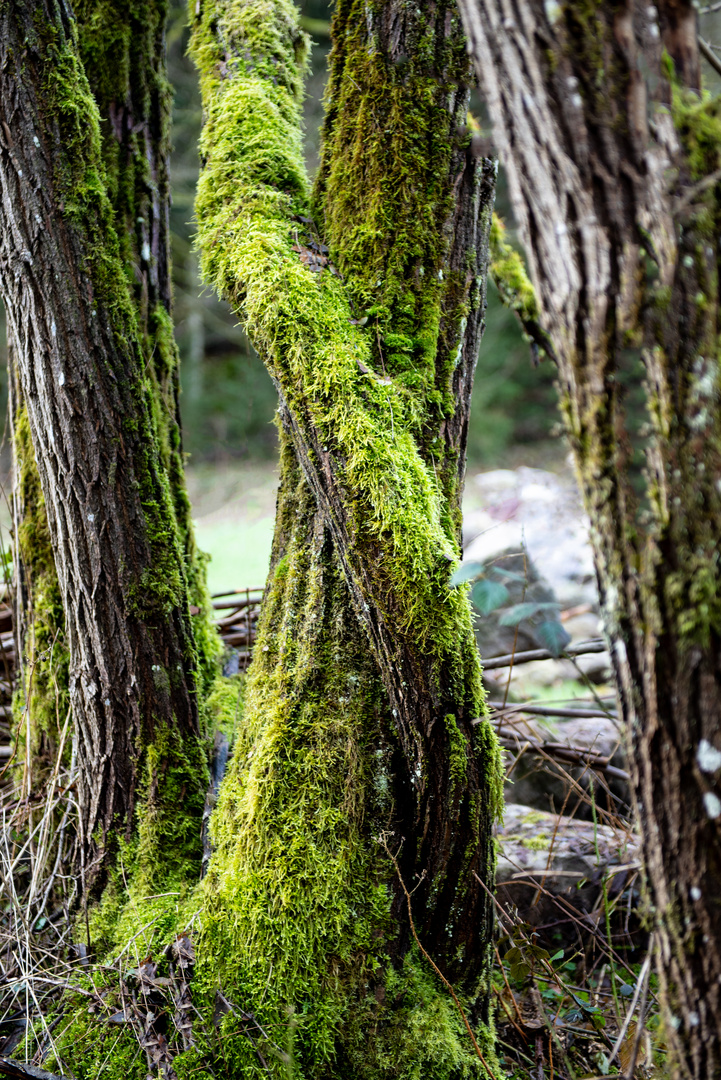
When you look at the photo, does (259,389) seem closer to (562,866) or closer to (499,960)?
(562,866)

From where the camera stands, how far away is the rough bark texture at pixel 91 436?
6.66ft

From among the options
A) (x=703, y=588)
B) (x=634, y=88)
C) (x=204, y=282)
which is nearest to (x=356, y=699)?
(x=703, y=588)

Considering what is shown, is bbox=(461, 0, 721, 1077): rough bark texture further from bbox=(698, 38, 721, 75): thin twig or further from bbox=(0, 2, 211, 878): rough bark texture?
bbox=(0, 2, 211, 878): rough bark texture

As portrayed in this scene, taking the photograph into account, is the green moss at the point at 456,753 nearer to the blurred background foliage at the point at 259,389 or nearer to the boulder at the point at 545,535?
the boulder at the point at 545,535

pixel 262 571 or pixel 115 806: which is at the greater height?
pixel 262 571

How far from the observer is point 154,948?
1.94 meters

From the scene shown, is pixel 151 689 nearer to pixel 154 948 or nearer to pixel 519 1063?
pixel 154 948

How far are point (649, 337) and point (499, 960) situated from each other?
1.96 meters

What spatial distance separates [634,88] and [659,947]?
4.41 feet

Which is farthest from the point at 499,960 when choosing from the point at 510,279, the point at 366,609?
the point at 510,279

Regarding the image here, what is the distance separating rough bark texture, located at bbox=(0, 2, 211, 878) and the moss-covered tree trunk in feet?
1.18

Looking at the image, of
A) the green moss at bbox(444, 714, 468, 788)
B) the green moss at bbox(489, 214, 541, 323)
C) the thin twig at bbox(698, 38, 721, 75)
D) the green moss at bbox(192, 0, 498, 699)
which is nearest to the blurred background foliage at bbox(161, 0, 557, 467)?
the green moss at bbox(489, 214, 541, 323)

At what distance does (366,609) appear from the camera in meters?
1.71

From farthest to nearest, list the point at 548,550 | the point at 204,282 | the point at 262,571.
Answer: the point at 262,571 → the point at 548,550 → the point at 204,282
